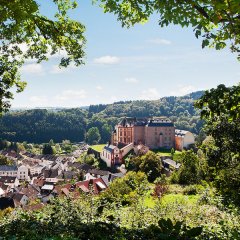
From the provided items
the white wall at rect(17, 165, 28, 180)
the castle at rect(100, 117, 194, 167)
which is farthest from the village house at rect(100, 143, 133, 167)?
the white wall at rect(17, 165, 28, 180)

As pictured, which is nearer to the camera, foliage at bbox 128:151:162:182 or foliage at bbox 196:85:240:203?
foliage at bbox 196:85:240:203

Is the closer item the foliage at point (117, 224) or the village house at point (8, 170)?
the foliage at point (117, 224)

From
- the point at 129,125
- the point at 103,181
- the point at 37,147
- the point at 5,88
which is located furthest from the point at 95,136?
the point at 5,88

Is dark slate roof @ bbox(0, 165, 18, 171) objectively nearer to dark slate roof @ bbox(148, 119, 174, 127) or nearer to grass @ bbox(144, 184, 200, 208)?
dark slate roof @ bbox(148, 119, 174, 127)

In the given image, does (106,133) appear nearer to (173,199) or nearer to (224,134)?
(173,199)

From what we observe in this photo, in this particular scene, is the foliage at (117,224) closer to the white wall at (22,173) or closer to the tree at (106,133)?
the white wall at (22,173)

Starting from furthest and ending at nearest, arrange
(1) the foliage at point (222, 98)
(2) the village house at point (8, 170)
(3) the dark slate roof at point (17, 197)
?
(2) the village house at point (8, 170) → (3) the dark slate roof at point (17, 197) → (1) the foliage at point (222, 98)

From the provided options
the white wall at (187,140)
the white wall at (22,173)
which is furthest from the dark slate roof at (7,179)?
the white wall at (187,140)

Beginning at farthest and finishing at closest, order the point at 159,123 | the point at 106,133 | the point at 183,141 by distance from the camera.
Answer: the point at 106,133 < the point at 159,123 < the point at 183,141

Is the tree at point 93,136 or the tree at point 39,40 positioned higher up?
the tree at point 39,40

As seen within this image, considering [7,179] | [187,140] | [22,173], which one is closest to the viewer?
[7,179]

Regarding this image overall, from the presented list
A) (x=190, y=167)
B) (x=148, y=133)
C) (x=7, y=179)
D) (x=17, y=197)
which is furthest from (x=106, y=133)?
(x=190, y=167)

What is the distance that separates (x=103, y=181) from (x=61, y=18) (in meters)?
46.6

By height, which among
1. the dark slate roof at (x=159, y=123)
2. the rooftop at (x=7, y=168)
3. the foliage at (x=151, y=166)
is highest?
the dark slate roof at (x=159, y=123)
